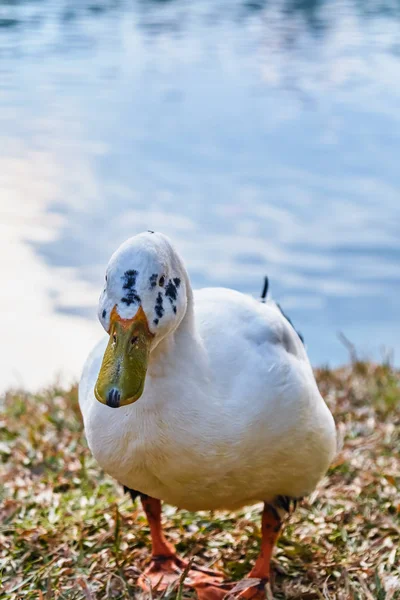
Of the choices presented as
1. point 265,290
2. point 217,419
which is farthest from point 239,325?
point 265,290

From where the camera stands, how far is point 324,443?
3.12 metres

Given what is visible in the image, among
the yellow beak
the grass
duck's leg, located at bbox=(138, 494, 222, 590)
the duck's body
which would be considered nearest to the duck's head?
the yellow beak

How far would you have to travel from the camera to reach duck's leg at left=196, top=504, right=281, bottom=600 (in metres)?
3.13

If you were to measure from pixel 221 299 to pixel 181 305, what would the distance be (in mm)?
620

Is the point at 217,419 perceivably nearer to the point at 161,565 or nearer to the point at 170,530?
the point at 161,565

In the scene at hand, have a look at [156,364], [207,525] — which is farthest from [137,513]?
[156,364]

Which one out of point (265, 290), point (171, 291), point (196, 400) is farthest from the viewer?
point (265, 290)

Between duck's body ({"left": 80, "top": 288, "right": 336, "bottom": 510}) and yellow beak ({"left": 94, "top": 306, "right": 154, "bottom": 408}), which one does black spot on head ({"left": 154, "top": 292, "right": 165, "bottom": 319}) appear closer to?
yellow beak ({"left": 94, "top": 306, "right": 154, "bottom": 408})

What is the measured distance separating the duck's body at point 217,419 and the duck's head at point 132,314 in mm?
224

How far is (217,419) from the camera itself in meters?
2.67

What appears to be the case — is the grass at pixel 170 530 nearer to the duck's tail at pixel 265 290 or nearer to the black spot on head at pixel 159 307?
the duck's tail at pixel 265 290

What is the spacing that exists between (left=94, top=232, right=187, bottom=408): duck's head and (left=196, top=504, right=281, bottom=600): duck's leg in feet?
3.59

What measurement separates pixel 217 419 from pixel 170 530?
1.17 metres

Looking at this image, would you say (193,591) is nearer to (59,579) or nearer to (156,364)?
(59,579)
